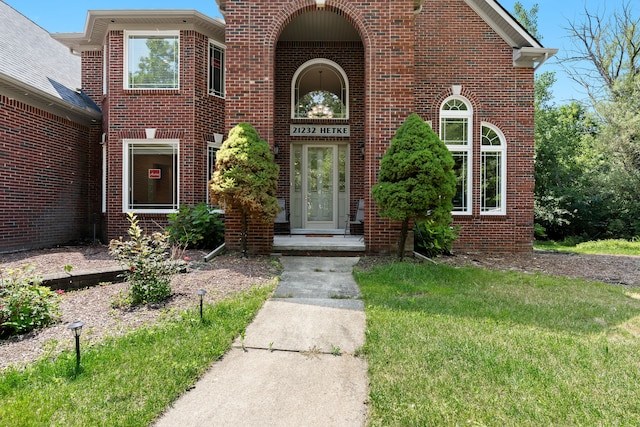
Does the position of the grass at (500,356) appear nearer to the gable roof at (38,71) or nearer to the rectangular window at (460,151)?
the rectangular window at (460,151)

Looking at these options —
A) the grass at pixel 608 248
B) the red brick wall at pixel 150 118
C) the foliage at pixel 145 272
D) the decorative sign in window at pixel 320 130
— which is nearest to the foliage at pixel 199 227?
the red brick wall at pixel 150 118

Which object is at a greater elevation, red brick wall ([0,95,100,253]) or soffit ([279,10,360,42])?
soffit ([279,10,360,42])

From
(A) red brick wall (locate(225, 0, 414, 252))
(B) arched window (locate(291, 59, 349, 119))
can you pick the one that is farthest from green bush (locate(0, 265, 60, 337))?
(B) arched window (locate(291, 59, 349, 119))

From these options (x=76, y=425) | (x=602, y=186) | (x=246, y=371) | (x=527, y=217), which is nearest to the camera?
(x=76, y=425)

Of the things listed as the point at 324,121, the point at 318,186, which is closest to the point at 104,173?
the point at 318,186

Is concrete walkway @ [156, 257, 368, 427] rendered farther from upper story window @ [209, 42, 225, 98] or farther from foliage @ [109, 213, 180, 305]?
upper story window @ [209, 42, 225, 98]

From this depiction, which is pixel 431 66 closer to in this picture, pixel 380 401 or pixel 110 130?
pixel 110 130

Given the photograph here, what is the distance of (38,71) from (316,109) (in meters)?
7.37

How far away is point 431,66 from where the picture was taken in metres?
10.0

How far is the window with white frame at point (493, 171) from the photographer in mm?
10125

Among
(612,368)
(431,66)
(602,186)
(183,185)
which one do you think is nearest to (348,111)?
(431,66)

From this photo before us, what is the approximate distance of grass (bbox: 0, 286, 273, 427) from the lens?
224cm

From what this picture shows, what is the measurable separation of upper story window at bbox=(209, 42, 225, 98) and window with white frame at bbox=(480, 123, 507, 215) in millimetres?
7292

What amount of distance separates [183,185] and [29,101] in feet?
12.7
